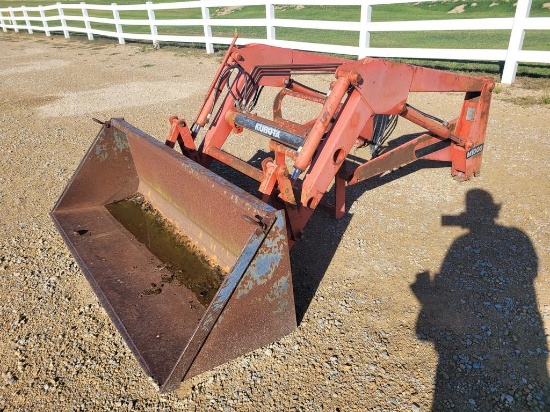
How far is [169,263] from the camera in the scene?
3287 millimetres

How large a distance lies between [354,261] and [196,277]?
4.24 ft

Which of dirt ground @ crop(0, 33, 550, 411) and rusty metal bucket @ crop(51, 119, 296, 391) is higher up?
rusty metal bucket @ crop(51, 119, 296, 391)

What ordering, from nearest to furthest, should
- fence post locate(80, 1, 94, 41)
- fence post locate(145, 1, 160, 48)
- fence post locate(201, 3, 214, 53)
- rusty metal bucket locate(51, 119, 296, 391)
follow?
rusty metal bucket locate(51, 119, 296, 391) < fence post locate(201, 3, 214, 53) < fence post locate(145, 1, 160, 48) < fence post locate(80, 1, 94, 41)

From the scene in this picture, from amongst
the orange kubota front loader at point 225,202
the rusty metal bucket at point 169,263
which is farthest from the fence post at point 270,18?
the rusty metal bucket at point 169,263

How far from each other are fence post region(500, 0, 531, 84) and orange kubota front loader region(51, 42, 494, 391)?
4.48 metres

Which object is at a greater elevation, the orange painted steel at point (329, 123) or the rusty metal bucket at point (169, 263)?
the orange painted steel at point (329, 123)

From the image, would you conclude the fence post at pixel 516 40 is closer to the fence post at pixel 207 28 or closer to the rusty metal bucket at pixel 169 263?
the rusty metal bucket at pixel 169 263

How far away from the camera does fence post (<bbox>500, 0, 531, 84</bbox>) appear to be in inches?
307

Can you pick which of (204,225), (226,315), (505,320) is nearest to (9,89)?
(204,225)

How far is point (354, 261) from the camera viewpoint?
361 centimetres

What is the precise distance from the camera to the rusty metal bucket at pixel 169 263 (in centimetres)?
236

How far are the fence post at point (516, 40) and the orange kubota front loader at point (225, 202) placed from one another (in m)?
4.48

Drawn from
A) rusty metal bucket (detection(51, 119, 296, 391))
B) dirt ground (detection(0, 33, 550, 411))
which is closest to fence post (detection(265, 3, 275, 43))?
dirt ground (detection(0, 33, 550, 411))

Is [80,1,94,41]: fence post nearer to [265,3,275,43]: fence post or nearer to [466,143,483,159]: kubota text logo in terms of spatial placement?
[265,3,275,43]: fence post
